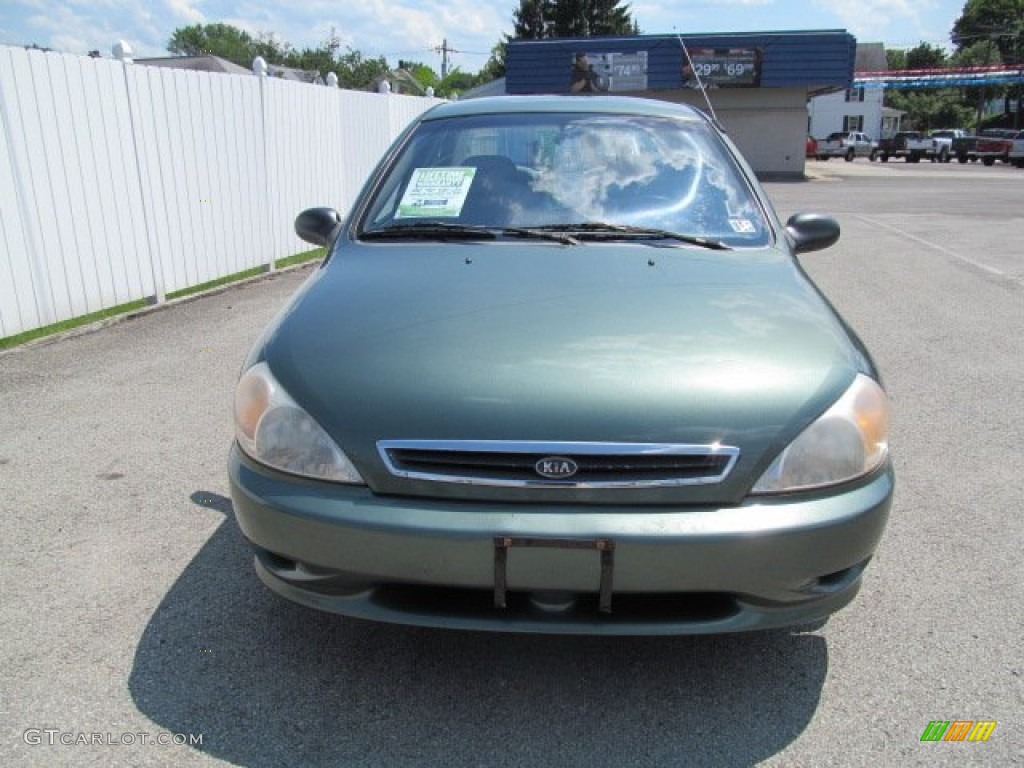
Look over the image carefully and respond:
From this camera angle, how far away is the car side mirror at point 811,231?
3.48m

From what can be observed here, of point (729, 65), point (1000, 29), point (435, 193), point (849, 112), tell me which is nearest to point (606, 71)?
point (729, 65)

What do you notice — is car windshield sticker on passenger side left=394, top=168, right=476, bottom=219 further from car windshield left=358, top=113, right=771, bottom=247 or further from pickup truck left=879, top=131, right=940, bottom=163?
pickup truck left=879, top=131, right=940, bottom=163

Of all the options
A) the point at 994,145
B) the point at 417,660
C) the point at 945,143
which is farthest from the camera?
the point at 945,143

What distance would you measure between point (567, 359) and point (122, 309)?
614 cm

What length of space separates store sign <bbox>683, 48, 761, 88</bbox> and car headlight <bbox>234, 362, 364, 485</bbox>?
29.2 meters

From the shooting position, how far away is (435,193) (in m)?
3.29

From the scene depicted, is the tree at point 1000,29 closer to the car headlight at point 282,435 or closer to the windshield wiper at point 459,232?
the windshield wiper at point 459,232

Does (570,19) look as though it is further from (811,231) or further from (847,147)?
(811,231)

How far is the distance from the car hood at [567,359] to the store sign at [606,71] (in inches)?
1129

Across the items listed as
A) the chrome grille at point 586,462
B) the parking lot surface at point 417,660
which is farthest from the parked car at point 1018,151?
the chrome grille at point 586,462

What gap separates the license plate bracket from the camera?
6.36 feet

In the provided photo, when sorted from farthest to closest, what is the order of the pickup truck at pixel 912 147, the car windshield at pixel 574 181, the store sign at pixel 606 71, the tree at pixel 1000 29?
1. the tree at pixel 1000 29
2. the pickup truck at pixel 912 147
3. the store sign at pixel 606 71
4. the car windshield at pixel 574 181

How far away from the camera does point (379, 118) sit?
12.4 meters

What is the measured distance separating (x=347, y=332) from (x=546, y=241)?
94cm
